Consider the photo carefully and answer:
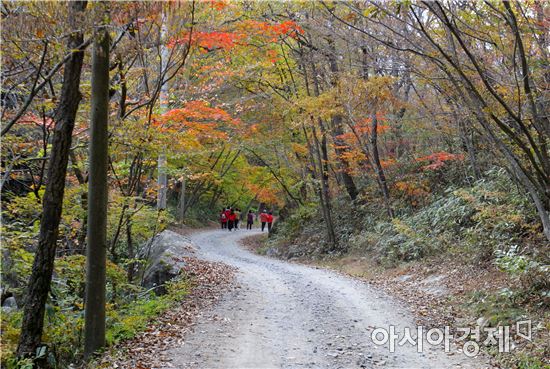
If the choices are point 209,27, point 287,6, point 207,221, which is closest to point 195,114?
point 209,27

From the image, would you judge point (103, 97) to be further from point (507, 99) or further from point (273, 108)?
point (273, 108)

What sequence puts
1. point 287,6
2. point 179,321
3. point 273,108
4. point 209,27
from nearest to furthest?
point 179,321, point 209,27, point 287,6, point 273,108

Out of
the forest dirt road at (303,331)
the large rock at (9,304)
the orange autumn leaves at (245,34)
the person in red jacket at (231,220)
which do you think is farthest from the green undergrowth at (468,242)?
the person in red jacket at (231,220)

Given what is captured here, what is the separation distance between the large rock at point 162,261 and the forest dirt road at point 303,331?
8.12 ft

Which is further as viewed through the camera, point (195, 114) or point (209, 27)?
point (195, 114)

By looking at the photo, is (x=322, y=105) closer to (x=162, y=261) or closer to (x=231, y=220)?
(x=162, y=261)

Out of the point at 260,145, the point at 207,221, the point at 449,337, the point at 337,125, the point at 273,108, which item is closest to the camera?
the point at 449,337

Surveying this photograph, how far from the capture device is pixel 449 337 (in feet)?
23.3

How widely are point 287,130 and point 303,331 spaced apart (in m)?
15.0

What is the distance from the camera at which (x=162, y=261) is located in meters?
13.2

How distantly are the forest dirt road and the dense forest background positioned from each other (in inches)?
61.9

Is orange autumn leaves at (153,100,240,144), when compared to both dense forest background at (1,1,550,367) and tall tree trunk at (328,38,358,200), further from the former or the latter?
tall tree trunk at (328,38,358,200)

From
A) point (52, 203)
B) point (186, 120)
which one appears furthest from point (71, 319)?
point (186, 120)

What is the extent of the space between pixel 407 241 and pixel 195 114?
7546mm
